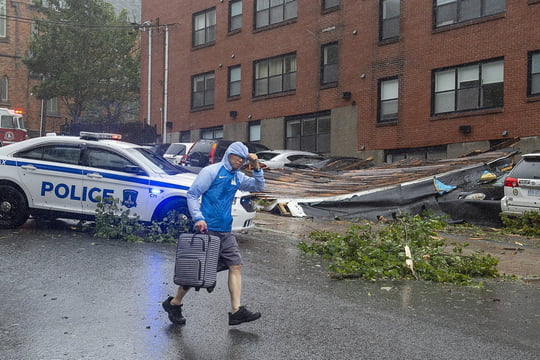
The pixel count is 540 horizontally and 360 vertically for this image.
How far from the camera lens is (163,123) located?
37750 millimetres

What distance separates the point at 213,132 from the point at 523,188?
76.1 ft

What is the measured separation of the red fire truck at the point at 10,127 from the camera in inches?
1486

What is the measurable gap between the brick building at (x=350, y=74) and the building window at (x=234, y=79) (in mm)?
64

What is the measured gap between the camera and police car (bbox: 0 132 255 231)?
1132 cm

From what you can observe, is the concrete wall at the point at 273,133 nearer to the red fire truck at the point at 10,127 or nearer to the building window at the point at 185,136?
the building window at the point at 185,136

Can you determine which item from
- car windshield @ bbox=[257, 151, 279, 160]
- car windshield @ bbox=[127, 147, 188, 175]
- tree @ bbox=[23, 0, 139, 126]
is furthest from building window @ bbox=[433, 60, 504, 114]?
tree @ bbox=[23, 0, 139, 126]

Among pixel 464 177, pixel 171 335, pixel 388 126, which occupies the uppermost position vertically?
pixel 388 126

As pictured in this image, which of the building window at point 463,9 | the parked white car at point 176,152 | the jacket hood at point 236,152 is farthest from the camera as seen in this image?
the parked white car at point 176,152

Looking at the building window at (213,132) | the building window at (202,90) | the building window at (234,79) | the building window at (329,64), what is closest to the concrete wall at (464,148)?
the building window at (329,64)

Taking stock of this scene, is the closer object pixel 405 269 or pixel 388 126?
pixel 405 269

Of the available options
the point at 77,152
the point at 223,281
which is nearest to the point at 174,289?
the point at 223,281

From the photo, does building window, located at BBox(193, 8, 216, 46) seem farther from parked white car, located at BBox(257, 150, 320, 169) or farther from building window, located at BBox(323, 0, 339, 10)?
parked white car, located at BBox(257, 150, 320, 169)

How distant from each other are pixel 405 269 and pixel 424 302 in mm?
1594

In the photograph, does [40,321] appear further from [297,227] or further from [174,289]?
[297,227]
